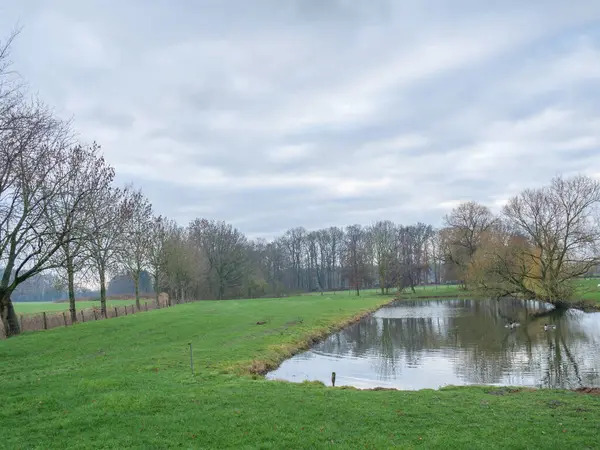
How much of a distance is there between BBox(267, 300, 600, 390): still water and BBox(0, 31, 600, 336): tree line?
33.8ft

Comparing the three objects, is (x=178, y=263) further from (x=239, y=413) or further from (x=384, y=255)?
(x=239, y=413)

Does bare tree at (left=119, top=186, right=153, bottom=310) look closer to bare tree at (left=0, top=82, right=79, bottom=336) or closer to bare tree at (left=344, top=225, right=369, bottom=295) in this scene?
bare tree at (left=0, top=82, right=79, bottom=336)

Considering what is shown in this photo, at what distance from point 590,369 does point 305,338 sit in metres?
16.2

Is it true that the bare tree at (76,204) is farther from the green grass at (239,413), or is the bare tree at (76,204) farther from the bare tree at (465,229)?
the bare tree at (465,229)

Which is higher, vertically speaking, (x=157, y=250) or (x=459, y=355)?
(x=157, y=250)

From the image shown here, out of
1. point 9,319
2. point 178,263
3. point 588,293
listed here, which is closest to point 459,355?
point 9,319

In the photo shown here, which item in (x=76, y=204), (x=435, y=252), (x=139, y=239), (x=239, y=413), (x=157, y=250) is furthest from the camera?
(x=435, y=252)

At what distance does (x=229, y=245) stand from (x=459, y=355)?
226 feet

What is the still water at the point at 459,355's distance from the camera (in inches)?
742

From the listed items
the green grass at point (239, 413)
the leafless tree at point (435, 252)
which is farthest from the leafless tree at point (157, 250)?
the leafless tree at point (435, 252)

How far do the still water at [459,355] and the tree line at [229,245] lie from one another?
406 inches

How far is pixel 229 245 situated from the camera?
8938cm

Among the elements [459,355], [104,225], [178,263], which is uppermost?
[104,225]

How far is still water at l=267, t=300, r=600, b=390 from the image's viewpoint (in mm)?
18844
